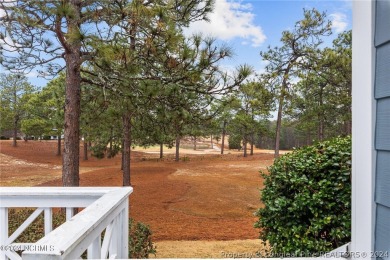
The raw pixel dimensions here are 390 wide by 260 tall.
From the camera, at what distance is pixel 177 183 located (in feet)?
17.9

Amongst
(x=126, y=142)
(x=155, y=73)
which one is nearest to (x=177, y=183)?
(x=126, y=142)

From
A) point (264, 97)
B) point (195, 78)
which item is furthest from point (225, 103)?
point (264, 97)

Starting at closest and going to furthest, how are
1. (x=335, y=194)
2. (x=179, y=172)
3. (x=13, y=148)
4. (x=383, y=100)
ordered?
1. (x=383, y=100)
2. (x=335, y=194)
3. (x=13, y=148)
4. (x=179, y=172)

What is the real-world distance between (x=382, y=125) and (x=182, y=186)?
4.81m

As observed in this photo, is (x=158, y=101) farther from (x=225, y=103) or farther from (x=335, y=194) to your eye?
(x=335, y=194)

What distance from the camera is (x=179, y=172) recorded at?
5.91m

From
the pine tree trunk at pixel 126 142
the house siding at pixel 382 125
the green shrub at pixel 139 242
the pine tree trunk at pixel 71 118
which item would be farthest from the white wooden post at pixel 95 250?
the pine tree trunk at pixel 126 142

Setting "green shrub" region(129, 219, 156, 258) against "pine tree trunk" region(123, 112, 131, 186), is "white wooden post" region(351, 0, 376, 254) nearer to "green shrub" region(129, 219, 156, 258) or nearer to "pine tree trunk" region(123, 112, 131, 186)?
"green shrub" region(129, 219, 156, 258)

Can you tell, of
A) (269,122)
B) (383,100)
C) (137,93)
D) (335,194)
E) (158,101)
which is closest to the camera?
(383,100)

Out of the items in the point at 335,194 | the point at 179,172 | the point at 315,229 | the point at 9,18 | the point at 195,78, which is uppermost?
the point at 9,18

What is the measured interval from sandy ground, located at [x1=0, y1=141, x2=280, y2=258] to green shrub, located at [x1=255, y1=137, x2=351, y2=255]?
142 cm

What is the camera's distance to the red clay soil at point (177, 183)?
3.93 meters

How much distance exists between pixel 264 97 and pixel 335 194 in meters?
3.15

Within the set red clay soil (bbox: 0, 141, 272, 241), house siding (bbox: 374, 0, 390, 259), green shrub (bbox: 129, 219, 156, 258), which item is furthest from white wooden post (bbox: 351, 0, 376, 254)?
red clay soil (bbox: 0, 141, 272, 241)
